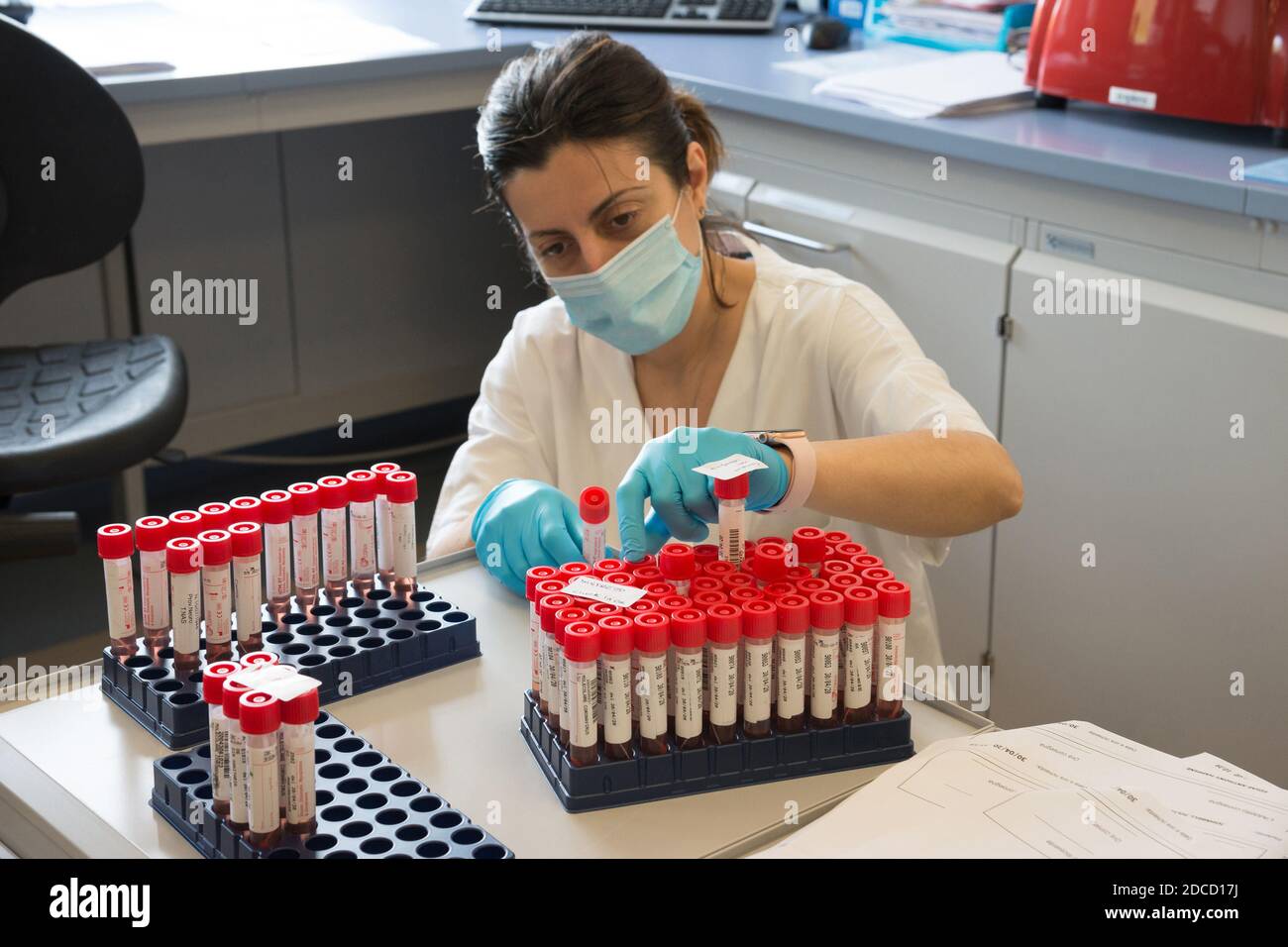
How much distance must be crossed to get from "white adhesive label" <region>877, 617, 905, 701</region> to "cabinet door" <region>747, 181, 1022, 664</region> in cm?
96

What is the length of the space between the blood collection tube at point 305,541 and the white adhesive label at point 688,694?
1.12ft

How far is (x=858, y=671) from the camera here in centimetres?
101

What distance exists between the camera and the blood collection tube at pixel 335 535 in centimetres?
115

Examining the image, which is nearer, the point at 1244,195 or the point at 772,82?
the point at 1244,195

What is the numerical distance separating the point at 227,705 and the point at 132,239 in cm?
202

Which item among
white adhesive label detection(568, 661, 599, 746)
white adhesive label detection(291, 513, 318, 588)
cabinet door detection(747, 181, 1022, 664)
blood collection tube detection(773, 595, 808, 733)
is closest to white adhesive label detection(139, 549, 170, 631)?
white adhesive label detection(291, 513, 318, 588)

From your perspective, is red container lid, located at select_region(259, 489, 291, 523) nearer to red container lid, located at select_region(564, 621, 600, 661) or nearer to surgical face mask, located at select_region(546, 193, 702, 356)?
red container lid, located at select_region(564, 621, 600, 661)

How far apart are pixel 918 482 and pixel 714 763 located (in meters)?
0.42

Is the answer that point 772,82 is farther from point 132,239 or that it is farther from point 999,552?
point 132,239

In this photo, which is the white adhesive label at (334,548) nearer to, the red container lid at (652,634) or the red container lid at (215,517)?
the red container lid at (215,517)

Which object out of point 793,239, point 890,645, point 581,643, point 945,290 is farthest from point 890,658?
point 793,239

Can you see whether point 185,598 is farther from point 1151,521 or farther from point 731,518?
point 1151,521

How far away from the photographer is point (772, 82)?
229cm
